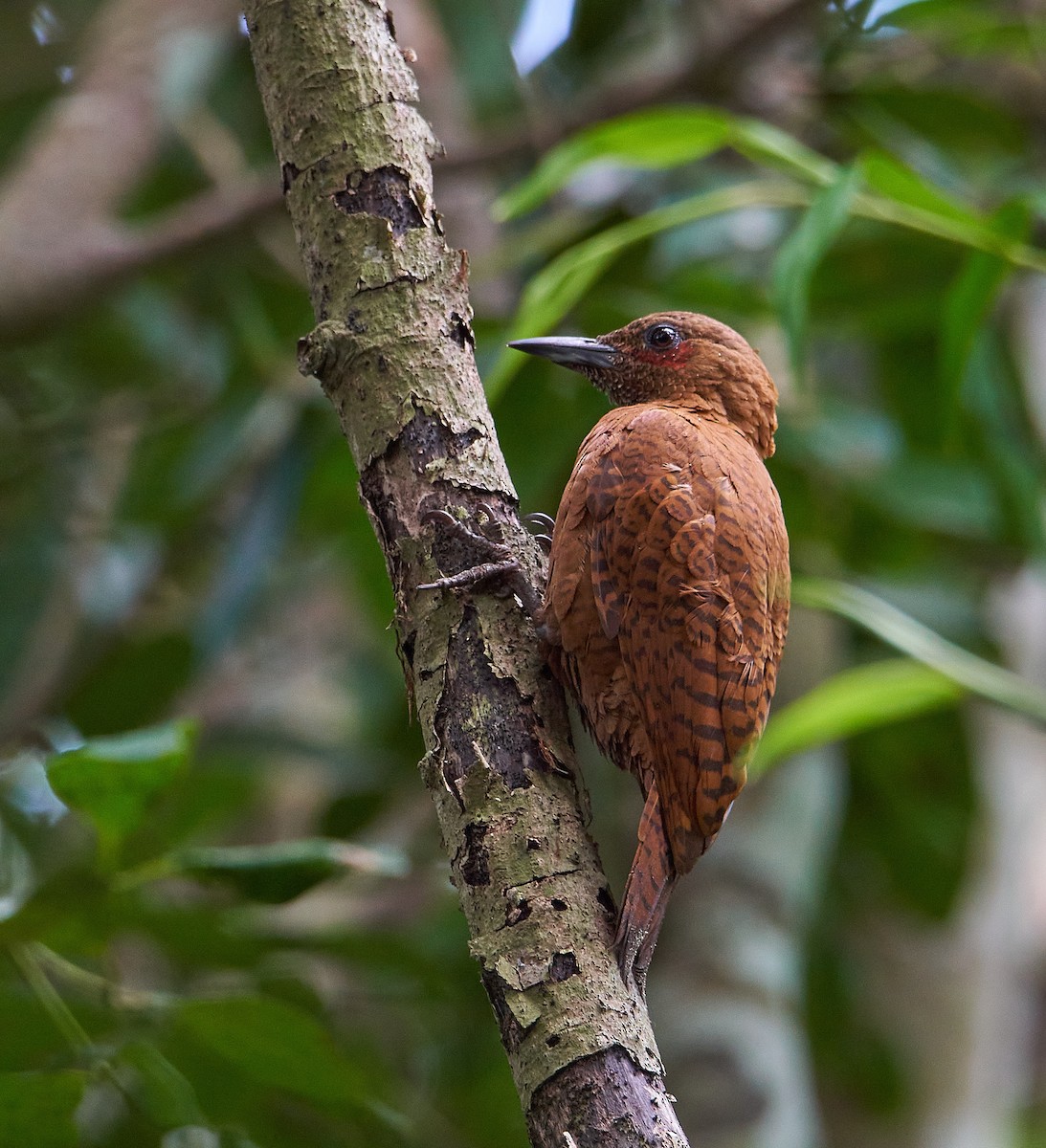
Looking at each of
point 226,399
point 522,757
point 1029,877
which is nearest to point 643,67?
point 226,399

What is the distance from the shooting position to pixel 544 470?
3262 mm

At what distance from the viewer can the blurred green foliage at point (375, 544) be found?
215 cm

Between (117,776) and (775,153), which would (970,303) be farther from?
(117,776)

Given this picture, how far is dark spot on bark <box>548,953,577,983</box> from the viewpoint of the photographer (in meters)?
1.59

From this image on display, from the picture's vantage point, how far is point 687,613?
212 cm

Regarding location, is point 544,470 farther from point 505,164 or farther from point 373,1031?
point 373,1031

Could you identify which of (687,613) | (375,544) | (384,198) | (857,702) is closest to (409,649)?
(687,613)

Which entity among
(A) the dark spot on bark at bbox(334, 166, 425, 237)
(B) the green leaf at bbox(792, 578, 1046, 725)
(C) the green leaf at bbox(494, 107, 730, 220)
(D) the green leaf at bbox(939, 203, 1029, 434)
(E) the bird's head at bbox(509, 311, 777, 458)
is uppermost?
(C) the green leaf at bbox(494, 107, 730, 220)

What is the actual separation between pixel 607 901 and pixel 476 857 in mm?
171

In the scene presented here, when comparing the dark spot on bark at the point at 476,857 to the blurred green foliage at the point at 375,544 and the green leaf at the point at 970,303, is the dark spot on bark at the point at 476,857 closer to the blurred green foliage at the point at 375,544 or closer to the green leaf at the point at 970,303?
the blurred green foliage at the point at 375,544

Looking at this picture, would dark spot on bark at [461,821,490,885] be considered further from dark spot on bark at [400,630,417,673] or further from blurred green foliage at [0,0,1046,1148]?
blurred green foliage at [0,0,1046,1148]

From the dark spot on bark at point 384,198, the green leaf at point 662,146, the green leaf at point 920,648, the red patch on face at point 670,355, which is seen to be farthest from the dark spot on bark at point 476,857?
the green leaf at point 662,146

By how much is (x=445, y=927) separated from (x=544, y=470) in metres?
1.35

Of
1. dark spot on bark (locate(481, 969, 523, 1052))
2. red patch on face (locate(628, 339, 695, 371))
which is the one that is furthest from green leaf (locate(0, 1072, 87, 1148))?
red patch on face (locate(628, 339, 695, 371))
